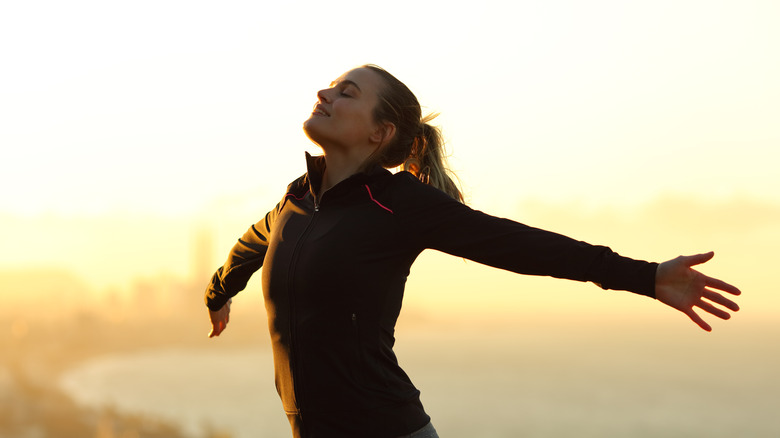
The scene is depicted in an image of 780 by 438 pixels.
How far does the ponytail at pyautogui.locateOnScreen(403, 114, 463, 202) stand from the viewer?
3945 mm

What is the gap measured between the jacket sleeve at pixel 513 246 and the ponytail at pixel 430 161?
478 millimetres

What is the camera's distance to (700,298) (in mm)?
3076

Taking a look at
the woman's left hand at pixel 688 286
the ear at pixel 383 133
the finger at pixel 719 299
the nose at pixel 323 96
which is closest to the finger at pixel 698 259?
the woman's left hand at pixel 688 286

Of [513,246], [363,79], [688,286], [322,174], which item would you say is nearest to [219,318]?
[322,174]

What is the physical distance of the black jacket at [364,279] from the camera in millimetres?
3309

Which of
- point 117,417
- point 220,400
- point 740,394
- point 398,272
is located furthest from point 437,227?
A: point 740,394

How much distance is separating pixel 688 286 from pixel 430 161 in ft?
4.59

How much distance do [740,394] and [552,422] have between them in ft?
197

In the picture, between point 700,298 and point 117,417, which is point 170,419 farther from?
point 700,298

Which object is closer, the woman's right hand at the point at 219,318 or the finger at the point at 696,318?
the finger at the point at 696,318

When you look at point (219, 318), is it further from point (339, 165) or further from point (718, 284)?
point (718, 284)

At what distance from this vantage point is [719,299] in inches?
Answer: 120

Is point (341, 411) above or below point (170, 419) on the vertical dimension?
above

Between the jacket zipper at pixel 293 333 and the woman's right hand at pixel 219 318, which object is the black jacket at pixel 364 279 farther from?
the woman's right hand at pixel 219 318
